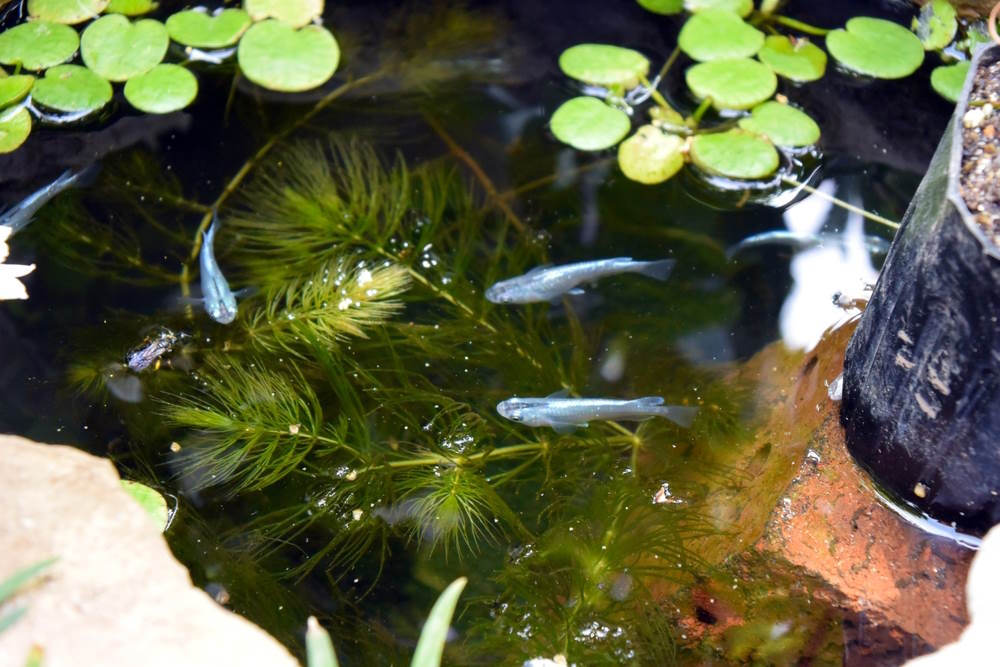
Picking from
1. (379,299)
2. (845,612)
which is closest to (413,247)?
(379,299)

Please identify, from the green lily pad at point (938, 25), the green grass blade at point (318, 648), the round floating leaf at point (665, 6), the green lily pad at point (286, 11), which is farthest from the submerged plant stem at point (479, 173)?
the green grass blade at point (318, 648)

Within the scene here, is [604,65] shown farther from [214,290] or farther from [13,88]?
[13,88]

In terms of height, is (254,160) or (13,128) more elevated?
(13,128)

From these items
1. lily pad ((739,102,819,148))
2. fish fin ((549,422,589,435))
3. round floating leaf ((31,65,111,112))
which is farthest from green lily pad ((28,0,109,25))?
lily pad ((739,102,819,148))

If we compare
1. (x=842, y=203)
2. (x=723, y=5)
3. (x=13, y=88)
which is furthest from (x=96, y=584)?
(x=723, y=5)

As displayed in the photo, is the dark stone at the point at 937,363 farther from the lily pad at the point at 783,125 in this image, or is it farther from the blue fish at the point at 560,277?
the lily pad at the point at 783,125

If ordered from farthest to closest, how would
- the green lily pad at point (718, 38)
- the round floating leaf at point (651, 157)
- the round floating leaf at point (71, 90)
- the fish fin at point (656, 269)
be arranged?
the green lily pad at point (718, 38) → the round floating leaf at point (71, 90) → the round floating leaf at point (651, 157) → the fish fin at point (656, 269)

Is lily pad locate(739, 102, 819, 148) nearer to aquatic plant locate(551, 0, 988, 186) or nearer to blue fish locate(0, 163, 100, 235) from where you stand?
aquatic plant locate(551, 0, 988, 186)
